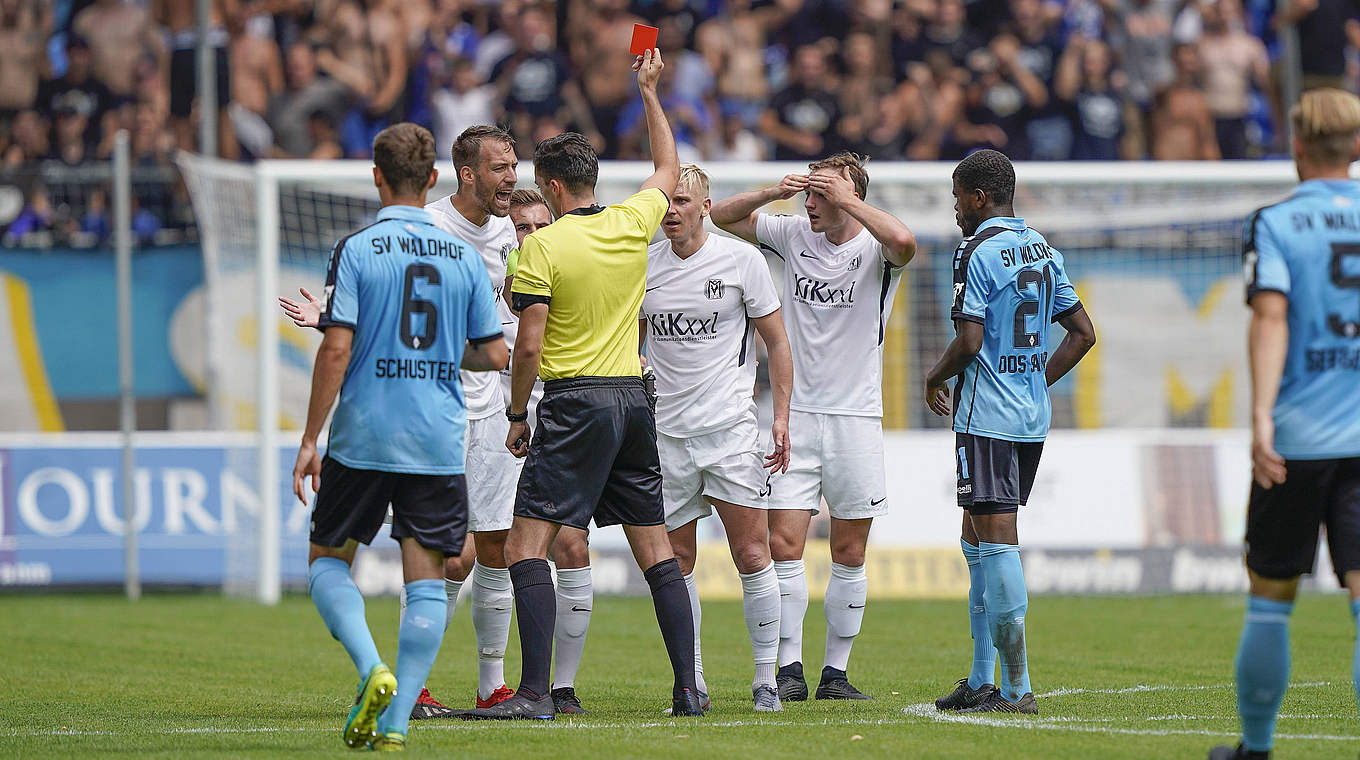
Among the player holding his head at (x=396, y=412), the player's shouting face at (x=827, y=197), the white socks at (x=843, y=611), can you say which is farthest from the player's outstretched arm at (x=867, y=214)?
the player holding his head at (x=396, y=412)

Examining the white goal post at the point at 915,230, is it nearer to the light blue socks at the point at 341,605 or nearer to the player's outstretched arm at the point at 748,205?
the player's outstretched arm at the point at 748,205

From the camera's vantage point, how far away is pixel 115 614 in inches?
522

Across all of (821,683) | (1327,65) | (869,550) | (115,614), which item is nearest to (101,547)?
(115,614)

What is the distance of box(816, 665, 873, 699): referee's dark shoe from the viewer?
844 cm

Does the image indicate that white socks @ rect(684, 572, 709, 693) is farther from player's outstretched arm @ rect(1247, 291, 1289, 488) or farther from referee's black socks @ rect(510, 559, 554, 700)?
player's outstretched arm @ rect(1247, 291, 1289, 488)

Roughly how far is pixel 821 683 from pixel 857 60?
35.9ft

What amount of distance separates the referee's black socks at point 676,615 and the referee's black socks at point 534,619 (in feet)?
0.33

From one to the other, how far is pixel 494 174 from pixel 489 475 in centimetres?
146

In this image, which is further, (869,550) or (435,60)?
(435,60)

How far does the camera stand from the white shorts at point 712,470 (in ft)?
27.2

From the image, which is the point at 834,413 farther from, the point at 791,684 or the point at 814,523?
the point at 814,523

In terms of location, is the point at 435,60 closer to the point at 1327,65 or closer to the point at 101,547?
the point at 101,547

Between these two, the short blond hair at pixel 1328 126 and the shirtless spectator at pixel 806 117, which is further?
the shirtless spectator at pixel 806 117

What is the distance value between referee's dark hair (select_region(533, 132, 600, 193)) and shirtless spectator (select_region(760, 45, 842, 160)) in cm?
1044
